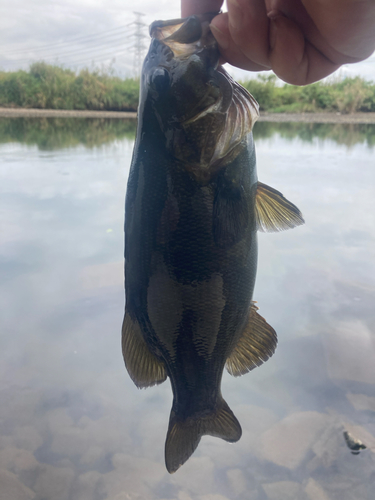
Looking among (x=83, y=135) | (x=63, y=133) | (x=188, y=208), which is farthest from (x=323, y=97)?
(x=188, y=208)

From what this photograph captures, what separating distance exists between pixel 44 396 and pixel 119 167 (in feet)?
21.6

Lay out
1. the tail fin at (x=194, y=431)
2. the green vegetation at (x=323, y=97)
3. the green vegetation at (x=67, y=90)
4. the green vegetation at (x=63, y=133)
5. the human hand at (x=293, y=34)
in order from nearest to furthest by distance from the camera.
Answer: the human hand at (x=293, y=34) → the tail fin at (x=194, y=431) → the green vegetation at (x=63, y=133) → the green vegetation at (x=323, y=97) → the green vegetation at (x=67, y=90)

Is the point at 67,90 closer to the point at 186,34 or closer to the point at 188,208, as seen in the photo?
the point at 186,34

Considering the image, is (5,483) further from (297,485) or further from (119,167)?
(119,167)

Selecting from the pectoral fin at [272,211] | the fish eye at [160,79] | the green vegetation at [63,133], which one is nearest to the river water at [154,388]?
the pectoral fin at [272,211]

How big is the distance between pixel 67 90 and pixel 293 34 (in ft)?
72.0

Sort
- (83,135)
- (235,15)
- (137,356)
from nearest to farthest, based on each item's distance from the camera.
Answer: (235,15) → (137,356) → (83,135)

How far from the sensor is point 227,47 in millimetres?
1051

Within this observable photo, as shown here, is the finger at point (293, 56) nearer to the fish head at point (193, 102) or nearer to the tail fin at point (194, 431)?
the fish head at point (193, 102)

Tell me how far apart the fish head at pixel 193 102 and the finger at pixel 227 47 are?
0.04 m

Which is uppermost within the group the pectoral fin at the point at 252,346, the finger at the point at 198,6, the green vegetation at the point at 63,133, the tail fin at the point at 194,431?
the finger at the point at 198,6

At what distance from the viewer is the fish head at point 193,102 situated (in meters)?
1.09

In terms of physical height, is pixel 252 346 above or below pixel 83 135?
below

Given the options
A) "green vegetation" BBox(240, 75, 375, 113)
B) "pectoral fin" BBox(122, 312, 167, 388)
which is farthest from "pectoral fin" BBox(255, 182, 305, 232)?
"green vegetation" BBox(240, 75, 375, 113)
